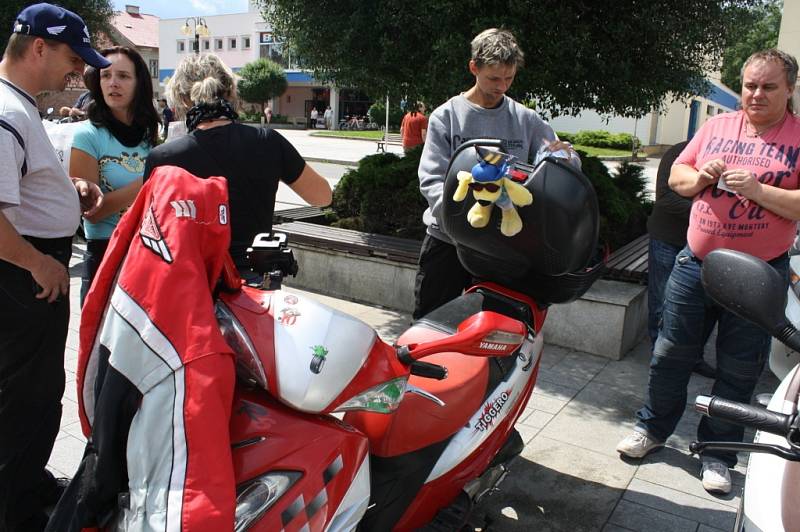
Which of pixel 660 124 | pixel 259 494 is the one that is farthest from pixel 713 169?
pixel 660 124

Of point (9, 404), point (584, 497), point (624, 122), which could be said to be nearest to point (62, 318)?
point (9, 404)

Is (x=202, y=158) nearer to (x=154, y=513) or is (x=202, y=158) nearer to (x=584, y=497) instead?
(x=154, y=513)

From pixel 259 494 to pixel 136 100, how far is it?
2.33 meters

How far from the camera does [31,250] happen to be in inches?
91.2

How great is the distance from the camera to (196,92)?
264 cm

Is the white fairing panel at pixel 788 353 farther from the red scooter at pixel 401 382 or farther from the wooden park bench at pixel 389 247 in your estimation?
the wooden park bench at pixel 389 247

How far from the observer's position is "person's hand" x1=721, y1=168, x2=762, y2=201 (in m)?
2.82

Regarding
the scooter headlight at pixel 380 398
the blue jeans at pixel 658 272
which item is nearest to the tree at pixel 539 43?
the blue jeans at pixel 658 272

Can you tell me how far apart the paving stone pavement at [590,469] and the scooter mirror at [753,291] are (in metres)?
1.61

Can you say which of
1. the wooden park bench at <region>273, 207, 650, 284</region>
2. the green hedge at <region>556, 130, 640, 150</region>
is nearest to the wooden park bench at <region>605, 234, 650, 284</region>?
the wooden park bench at <region>273, 207, 650, 284</region>

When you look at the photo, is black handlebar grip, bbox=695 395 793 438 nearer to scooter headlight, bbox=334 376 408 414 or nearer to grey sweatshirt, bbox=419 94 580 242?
scooter headlight, bbox=334 376 408 414

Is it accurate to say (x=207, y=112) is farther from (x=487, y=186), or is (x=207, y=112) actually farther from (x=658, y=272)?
(x=658, y=272)

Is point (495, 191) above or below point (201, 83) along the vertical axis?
below

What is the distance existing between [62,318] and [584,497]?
2.42 m
